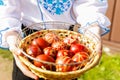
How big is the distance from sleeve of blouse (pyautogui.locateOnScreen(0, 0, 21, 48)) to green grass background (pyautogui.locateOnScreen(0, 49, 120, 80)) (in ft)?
3.43

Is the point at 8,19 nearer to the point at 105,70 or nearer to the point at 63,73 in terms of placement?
the point at 63,73

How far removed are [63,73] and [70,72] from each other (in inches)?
0.8

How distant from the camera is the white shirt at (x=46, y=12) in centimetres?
103

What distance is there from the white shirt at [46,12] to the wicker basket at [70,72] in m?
0.06

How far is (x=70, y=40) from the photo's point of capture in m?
1.00

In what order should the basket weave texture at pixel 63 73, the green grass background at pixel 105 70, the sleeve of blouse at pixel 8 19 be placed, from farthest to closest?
the green grass background at pixel 105 70, the sleeve of blouse at pixel 8 19, the basket weave texture at pixel 63 73

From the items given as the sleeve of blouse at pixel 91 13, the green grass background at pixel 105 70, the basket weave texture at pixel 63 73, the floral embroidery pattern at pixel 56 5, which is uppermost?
the floral embroidery pattern at pixel 56 5

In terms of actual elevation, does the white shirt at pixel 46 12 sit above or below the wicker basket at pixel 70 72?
above

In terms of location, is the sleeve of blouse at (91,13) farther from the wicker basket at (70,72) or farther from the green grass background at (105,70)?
the green grass background at (105,70)

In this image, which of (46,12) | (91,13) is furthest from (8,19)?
(91,13)

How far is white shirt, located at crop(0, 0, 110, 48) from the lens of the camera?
3.37 feet

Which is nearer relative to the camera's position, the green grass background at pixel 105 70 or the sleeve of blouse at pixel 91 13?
the sleeve of blouse at pixel 91 13

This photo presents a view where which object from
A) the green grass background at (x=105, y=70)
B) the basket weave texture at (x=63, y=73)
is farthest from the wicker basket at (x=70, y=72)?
the green grass background at (x=105, y=70)

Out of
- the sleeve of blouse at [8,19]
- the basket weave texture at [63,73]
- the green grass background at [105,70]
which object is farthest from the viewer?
the green grass background at [105,70]
